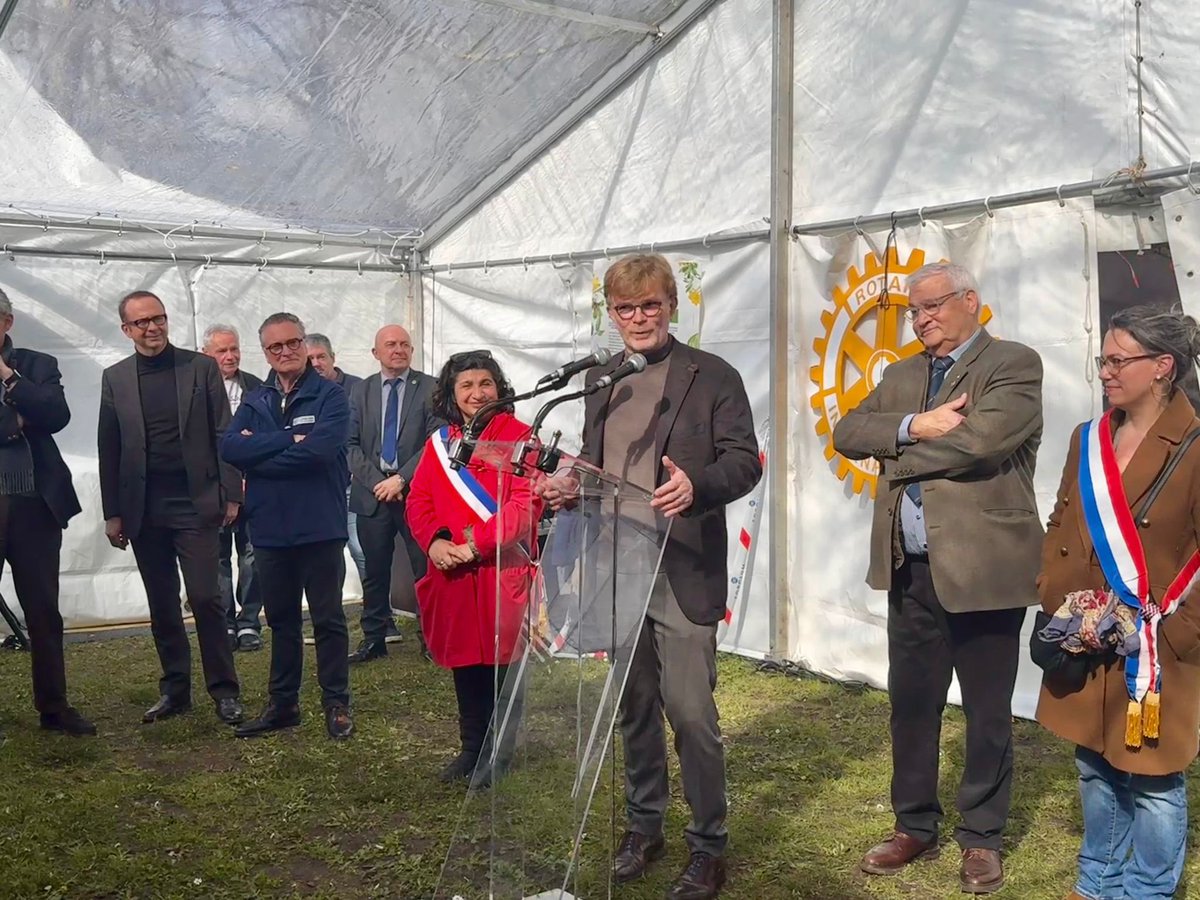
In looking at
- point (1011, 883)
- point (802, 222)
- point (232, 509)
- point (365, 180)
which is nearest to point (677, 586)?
point (1011, 883)

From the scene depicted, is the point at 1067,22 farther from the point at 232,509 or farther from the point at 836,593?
the point at 232,509

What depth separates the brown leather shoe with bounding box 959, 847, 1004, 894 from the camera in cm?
339

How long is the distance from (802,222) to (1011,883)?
335 centimetres

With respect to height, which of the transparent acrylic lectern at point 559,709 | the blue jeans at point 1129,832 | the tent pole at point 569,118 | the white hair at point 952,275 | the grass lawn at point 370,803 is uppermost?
the tent pole at point 569,118

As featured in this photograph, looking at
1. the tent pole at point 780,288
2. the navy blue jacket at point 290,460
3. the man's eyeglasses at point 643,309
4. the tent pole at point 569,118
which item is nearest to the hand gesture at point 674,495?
the man's eyeglasses at point 643,309

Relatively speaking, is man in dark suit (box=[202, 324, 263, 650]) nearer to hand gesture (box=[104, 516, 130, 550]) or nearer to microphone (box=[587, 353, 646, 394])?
hand gesture (box=[104, 516, 130, 550])

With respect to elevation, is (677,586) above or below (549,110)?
below

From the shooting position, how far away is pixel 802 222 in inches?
233

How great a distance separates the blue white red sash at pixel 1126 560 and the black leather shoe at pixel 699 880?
3.84 feet

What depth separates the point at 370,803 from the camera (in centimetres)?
431

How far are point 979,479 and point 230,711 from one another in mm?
3386

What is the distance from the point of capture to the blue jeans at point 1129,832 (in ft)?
9.64

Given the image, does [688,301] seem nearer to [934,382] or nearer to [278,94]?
[278,94]

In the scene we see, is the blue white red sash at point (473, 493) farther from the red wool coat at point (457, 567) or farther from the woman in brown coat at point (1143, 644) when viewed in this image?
the woman in brown coat at point (1143, 644)
